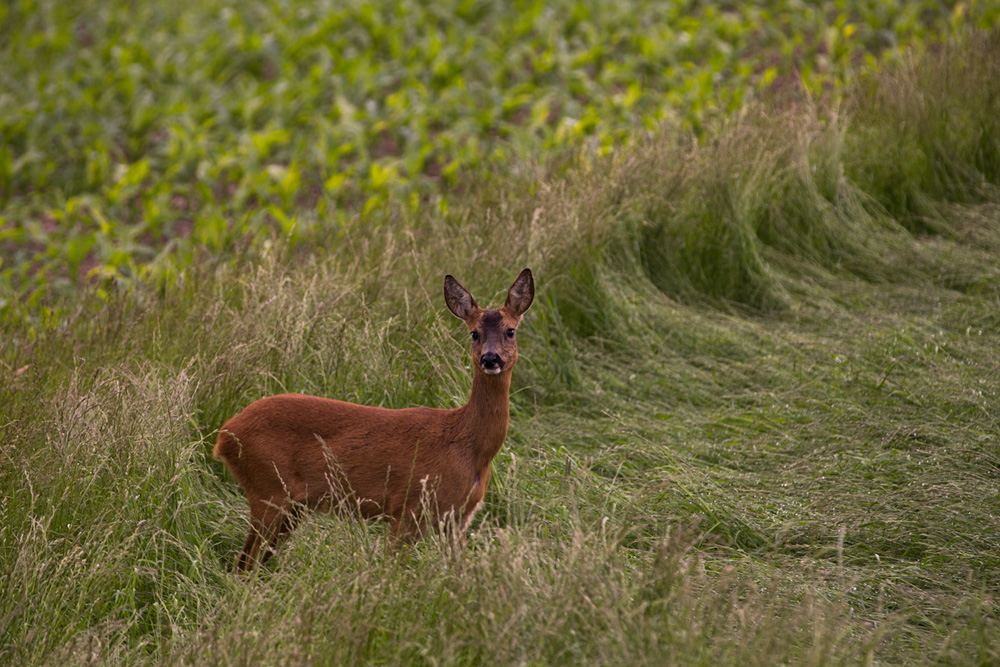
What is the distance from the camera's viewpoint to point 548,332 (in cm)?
580

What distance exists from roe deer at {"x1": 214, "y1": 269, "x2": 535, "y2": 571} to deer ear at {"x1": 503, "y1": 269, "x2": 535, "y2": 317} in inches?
4.6

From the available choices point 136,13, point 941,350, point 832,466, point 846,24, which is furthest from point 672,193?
point 136,13

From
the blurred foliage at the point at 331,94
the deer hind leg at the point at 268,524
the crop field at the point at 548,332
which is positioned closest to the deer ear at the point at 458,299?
the crop field at the point at 548,332

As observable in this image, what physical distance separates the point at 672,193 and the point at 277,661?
4570 millimetres

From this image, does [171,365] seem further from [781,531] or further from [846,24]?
[846,24]

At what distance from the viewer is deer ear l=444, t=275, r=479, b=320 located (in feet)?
13.0

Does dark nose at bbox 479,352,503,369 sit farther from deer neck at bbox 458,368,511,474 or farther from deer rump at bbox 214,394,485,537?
deer rump at bbox 214,394,485,537

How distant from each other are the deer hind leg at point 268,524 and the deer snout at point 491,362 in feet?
2.80

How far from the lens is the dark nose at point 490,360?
12.1 feet

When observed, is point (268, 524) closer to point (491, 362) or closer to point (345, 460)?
point (345, 460)

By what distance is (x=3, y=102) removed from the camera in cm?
→ 1074

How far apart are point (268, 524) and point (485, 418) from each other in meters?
0.87

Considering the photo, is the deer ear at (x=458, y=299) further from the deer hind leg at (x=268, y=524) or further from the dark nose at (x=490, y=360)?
the deer hind leg at (x=268, y=524)

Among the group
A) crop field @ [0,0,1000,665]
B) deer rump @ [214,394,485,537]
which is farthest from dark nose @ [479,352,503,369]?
crop field @ [0,0,1000,665]
